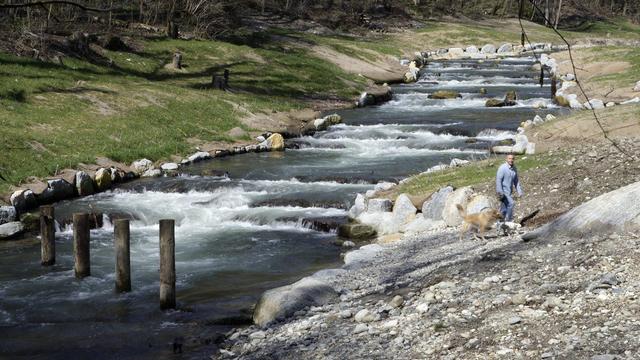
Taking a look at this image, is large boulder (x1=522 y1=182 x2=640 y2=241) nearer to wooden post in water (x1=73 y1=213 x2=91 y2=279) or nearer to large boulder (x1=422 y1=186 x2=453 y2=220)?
large boulder (x1=422 y1=186 x2=453 y2=220)

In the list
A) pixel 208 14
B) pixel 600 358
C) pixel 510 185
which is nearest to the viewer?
pixel 600 358

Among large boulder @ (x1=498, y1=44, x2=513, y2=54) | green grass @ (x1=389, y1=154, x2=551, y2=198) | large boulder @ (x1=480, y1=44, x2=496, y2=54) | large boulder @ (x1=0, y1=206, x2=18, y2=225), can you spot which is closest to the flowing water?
large boulder @ (x1=0, y1=206, x2=18, y2=225)

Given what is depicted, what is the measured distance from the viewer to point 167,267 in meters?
16.5

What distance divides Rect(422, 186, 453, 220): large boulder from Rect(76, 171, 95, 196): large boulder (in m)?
13.0

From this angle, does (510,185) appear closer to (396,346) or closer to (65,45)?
(396,346)

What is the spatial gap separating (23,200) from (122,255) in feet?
32.2

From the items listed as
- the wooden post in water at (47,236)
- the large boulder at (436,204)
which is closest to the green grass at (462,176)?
the large boulder at (436,204)

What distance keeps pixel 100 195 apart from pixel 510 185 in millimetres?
16038

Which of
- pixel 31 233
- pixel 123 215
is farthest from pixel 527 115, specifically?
pixel 31 233

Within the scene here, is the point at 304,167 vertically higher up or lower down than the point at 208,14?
lower down

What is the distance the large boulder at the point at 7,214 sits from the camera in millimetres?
24109

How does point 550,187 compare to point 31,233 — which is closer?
point 550,187

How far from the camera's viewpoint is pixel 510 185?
18984 mm

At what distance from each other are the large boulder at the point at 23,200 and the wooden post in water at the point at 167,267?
11.0 metres
